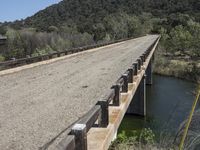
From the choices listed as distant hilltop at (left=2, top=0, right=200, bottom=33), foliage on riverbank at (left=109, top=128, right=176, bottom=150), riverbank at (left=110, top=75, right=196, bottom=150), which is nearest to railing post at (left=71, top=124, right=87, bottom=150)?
foliage on riverbank at (left=109, top=128, right=176, bottom=150)

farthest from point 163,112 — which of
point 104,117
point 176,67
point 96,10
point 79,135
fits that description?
point 96,10

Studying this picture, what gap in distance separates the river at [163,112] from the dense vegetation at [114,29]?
3.66 metres

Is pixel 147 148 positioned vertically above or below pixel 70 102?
below

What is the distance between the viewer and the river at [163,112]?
23.5 m

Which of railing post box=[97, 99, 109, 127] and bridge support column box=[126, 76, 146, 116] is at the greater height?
railing post box=[97, 99, 109, 127]

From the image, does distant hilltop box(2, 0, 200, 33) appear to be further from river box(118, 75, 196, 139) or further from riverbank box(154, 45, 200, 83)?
river box(118, 75, 196, 139)

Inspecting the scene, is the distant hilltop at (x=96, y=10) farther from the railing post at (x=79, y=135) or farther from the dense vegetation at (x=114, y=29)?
the railing post at (x=79, y=135)

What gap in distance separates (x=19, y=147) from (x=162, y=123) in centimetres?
2025

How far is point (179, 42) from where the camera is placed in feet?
242

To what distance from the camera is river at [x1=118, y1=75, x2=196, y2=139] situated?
77.0 feet

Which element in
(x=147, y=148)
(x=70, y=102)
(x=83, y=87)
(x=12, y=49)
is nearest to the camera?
(x=70, y=102)

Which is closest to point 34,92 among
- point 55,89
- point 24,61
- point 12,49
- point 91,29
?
point 55,89

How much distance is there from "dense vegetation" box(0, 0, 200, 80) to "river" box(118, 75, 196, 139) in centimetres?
366

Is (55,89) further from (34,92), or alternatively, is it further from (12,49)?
(12,49)
